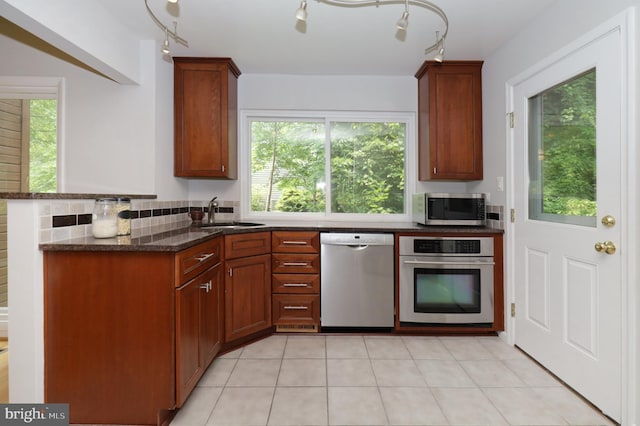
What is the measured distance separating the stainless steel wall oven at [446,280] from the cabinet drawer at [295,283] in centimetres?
73

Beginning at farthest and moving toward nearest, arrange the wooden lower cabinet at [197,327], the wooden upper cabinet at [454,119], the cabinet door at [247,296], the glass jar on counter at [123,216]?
the wooden upper cabinet at [454,119] < the cabinet door at [247,296] < the glass jar on counter at [123,216] < the wooden lower cabinet at [197,327]

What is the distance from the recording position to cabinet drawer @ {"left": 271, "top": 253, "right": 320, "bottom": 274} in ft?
9.27

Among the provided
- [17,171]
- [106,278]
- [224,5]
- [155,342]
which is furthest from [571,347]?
[17,171]

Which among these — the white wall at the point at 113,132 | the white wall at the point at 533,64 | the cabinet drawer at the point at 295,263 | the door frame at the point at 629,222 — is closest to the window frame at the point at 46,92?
the white wall at the point at 113,132

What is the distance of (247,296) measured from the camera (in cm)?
264

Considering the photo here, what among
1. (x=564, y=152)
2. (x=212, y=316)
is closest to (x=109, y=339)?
(x=212, y=316)

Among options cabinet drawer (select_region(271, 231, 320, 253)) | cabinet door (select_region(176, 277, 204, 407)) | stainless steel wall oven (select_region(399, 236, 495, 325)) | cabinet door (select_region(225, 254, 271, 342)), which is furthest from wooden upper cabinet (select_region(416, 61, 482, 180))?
cabinet door (select_region(176, 277, 204, 407))

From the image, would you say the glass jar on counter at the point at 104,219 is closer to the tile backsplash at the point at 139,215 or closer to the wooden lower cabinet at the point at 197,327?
the tile backsplash at the point at 139,215

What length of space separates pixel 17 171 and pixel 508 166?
4246mm

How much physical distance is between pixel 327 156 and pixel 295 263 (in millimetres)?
1247

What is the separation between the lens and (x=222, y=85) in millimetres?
2975

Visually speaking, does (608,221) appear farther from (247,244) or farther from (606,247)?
(247,244)

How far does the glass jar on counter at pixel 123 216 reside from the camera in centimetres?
197

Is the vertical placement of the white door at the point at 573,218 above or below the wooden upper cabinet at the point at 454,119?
below
